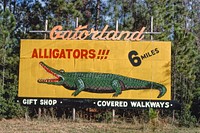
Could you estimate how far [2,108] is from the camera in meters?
18.6

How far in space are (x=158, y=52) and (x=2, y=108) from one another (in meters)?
7.63

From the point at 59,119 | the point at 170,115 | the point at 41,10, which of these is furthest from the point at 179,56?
the point at 41,10

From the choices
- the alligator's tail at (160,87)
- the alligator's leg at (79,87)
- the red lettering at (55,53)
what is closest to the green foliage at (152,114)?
the alligator's tail at (160,87)

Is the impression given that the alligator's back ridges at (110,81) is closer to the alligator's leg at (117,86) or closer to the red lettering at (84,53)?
the alligator's leg at (117,86)

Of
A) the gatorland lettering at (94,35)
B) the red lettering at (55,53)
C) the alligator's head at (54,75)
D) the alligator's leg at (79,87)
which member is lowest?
the alligator's leg at (79,87)

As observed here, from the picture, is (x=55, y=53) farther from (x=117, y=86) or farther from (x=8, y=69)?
(x=8, y=69)

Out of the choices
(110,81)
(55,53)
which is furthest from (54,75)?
(110,81)

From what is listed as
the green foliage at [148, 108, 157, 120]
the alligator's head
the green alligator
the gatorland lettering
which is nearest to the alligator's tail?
the green alligator

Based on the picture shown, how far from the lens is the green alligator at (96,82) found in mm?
17312

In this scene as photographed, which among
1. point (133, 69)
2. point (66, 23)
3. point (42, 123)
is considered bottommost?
point (42, 123)

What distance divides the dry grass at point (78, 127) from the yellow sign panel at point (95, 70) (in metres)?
1.18

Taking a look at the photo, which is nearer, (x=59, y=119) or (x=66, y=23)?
(x=59, y=119)

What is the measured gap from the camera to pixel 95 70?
17.4m

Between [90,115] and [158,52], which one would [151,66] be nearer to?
[158,52]
